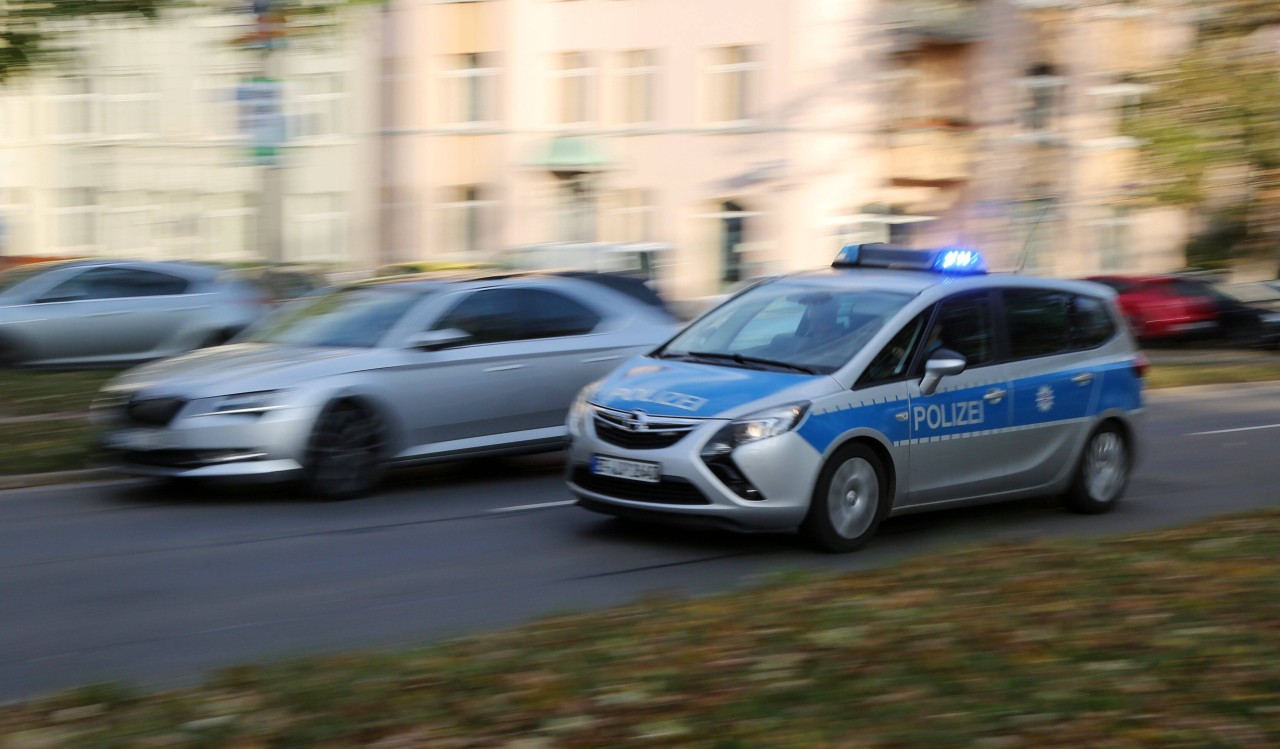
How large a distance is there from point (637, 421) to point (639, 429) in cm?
5

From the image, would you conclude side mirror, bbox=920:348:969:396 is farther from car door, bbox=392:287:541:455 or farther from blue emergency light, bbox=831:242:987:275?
car door, bbox=392:287:541:455

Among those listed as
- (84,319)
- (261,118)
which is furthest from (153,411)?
(84,319)

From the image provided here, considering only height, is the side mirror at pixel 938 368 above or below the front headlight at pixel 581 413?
above

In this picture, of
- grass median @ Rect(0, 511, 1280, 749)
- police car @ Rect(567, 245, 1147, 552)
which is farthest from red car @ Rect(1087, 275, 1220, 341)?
grass median @ Rect(0, 511, 1280, 749)

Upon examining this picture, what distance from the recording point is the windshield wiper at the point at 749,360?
9445 millimetres

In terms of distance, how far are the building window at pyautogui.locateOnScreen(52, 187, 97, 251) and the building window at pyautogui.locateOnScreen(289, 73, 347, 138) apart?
7631 millimetres

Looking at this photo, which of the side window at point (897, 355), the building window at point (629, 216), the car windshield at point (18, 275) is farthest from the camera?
the building window at point (629, 216)

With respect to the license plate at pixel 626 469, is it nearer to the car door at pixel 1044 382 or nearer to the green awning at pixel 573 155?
the car door at pixel 1044 382

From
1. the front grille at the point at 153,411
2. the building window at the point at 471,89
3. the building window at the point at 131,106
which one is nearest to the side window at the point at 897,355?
the front grille at the point at 153,411

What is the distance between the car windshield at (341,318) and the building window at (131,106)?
37.7 m

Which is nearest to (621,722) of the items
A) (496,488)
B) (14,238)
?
(496,488)

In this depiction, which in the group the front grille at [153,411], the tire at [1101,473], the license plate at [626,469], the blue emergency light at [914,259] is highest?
the blue emergency light at [914,259]

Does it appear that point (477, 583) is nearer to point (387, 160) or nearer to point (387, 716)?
point (387, 716)

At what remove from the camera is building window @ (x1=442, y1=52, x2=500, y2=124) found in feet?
145
